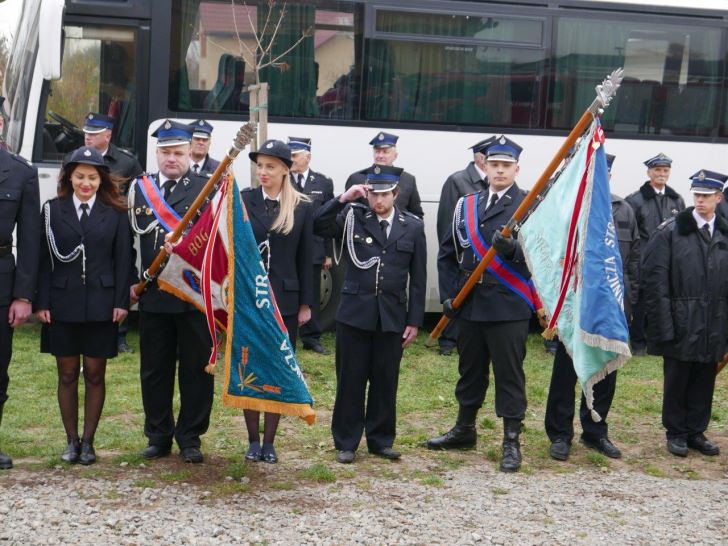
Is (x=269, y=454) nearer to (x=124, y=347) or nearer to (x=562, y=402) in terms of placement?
(x=562, y=402)

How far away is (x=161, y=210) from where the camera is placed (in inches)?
265

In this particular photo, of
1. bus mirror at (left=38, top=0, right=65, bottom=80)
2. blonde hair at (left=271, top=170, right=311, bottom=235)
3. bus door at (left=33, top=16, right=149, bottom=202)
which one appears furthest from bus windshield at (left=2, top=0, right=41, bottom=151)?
blonde hair at (left=271, top=170, right=311, bottom=235)

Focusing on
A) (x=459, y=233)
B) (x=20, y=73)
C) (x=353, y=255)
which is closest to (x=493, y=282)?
(x=459, y=233)

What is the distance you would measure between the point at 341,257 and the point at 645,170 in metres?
3.34

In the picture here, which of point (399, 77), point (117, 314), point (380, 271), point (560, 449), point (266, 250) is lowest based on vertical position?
point (560, 449)

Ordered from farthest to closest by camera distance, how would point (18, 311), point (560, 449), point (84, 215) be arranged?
point (560, 449) < point (84, 215) < point (18, 311)

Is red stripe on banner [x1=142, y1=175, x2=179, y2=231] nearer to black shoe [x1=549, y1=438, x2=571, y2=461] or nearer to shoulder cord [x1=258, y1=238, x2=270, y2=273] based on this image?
shoulder cord [x1=258, y1=238, x2=270, y2=273]

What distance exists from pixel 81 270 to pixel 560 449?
3223 mm

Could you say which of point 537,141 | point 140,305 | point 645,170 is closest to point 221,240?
point 140,305

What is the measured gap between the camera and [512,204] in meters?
7.05

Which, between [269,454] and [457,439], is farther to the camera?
[457,439]

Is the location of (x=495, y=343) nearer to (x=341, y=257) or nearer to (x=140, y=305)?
(x=140, y=305)

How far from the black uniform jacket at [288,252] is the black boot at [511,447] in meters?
1.48

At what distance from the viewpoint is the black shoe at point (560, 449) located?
23.9ft
